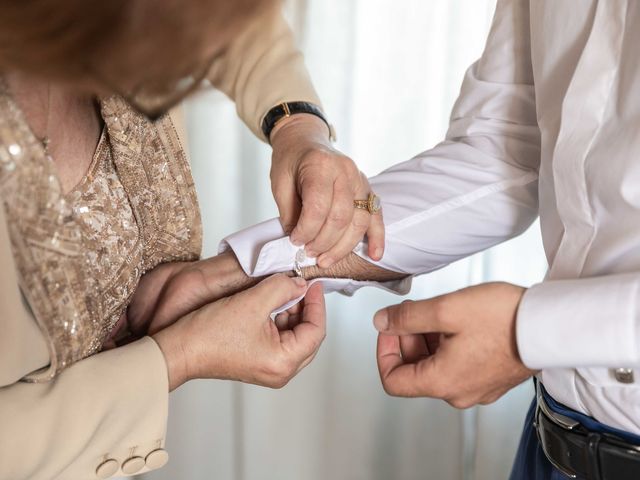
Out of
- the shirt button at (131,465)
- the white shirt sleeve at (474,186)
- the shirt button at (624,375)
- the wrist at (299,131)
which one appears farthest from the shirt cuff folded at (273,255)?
the shirt button at (624,375)

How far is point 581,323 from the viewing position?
788 millimetres

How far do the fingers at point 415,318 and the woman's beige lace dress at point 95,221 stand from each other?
345mm

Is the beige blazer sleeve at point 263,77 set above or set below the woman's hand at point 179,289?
above

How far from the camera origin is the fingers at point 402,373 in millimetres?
885

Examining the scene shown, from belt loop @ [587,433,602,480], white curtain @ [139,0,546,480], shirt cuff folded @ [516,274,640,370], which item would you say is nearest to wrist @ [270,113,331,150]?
shirt cuff folded @ [516,274,640,370]

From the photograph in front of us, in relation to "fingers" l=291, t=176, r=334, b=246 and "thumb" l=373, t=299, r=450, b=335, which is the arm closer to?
"fingers" l=291, t=176, r=334, b=246

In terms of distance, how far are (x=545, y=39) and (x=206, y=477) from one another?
5.64 feet

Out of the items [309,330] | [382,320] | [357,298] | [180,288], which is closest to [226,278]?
[180,288]

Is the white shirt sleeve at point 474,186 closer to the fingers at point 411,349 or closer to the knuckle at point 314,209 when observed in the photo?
the knuckle at point 314,209

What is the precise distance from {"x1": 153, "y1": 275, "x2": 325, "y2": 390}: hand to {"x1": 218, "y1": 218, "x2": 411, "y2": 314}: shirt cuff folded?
8 cm

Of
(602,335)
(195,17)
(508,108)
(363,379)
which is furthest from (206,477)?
(195,17)

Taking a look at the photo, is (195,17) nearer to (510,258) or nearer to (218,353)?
(218,353)

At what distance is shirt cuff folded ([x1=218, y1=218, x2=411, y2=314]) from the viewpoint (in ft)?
3.67

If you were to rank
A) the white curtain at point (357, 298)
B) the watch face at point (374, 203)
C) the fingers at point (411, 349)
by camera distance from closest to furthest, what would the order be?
1. the fingers at point (411, 349)
2. the watch face at point (374, 203)
3. the white curtain at point (357, 298)
